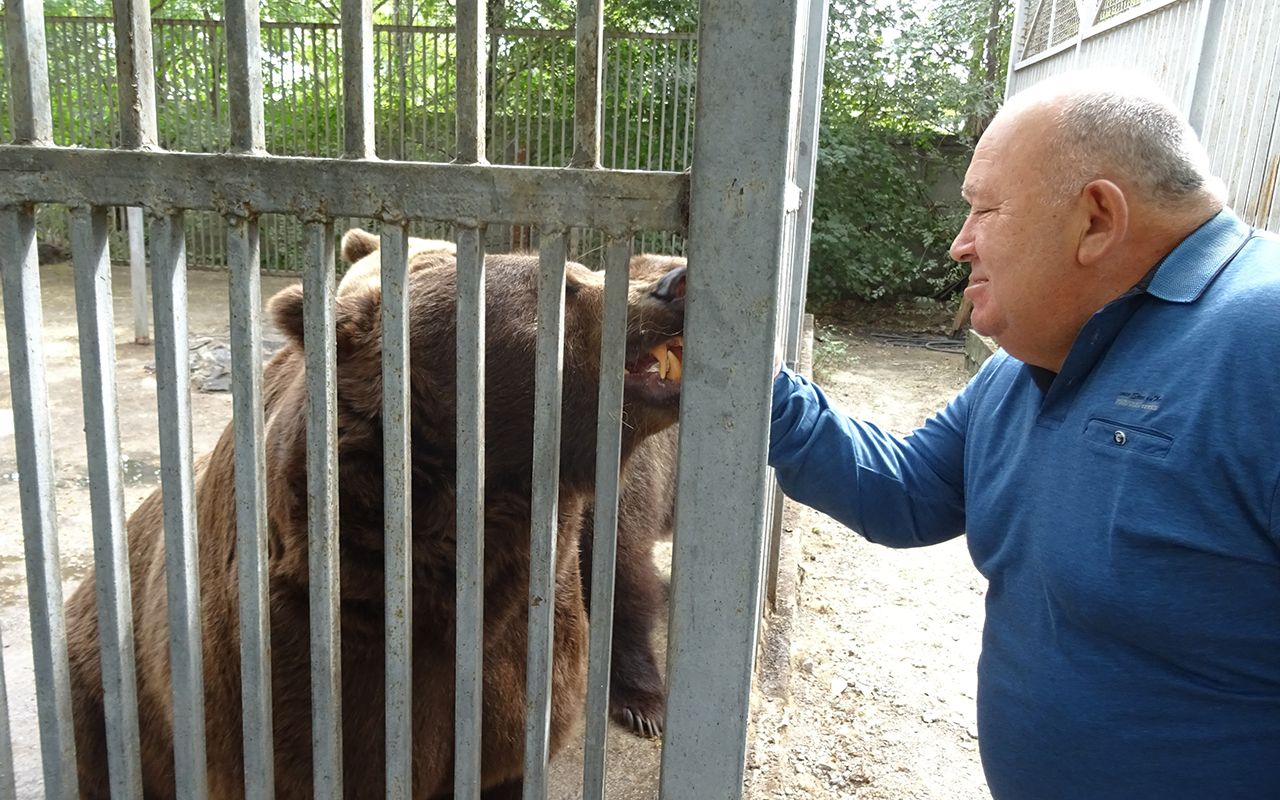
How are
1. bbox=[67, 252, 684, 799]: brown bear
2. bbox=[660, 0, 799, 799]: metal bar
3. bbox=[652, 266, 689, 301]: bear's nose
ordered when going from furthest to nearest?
bbox=[67, 252, 684, 799]: brown bear → bbox=[652, 266, 689, 301]: bear's nose → bbox=[660, 0, 799, 799]: metal bar

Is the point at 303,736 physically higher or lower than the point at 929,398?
higher

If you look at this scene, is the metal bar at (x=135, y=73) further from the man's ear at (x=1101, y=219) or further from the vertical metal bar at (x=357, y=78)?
the man's ear at (x=1101, y=219)

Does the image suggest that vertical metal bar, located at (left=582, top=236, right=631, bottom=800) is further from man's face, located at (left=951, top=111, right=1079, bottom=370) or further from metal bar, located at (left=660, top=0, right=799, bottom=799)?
man's face, located at (left=951, top=111, right=1079, bottom=370)

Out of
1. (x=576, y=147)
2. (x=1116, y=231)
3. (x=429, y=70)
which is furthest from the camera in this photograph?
(x=429, y=70)

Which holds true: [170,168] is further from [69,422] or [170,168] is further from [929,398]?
[929,398]

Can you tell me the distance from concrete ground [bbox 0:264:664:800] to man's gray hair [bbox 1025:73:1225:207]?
2.12m

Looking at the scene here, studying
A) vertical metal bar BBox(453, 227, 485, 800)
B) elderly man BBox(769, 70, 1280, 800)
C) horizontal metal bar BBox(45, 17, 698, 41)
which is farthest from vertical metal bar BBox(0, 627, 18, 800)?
horizontal metal bar BBox(45, 17, 698, 41)

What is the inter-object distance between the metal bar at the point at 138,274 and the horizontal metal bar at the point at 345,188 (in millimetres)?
7478

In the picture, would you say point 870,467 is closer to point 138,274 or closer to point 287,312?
point 287,312

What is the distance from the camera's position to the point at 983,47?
1522 cm

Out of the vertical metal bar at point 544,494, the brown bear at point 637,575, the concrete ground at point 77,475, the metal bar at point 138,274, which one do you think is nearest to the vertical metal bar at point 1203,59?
the brown bear at point 637,575

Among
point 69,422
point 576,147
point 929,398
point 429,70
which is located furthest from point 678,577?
point 429,70

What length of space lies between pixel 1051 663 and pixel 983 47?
1530cm

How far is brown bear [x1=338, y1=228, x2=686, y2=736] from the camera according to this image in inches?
138
